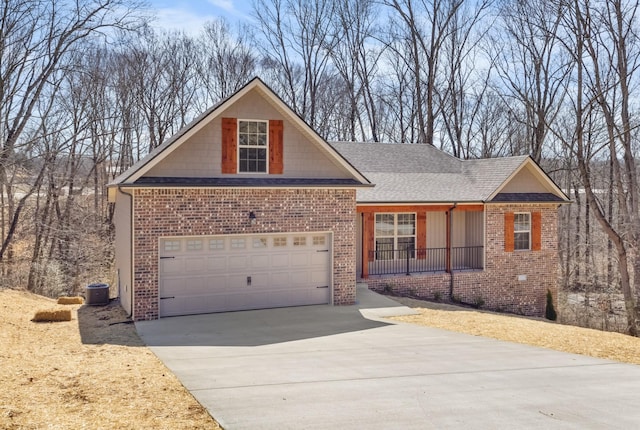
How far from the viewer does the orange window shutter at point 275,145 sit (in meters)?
15.1

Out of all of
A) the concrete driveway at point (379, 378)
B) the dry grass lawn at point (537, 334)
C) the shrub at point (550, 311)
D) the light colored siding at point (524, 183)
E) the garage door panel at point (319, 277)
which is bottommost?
the shrub at point (550, 311)

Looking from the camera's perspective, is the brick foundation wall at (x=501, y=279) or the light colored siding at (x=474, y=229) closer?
the brick foundation wall at (x=501, y=279)

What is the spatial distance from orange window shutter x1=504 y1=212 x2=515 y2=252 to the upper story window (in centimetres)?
1002

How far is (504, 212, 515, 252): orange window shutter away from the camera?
20.8 meters

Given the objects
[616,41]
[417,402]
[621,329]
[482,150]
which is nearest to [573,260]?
[482,150]

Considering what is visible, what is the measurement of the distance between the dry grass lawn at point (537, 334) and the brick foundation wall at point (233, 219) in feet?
8.61

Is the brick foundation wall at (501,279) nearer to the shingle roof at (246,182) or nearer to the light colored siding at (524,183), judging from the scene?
the light colored siding at (524,183)

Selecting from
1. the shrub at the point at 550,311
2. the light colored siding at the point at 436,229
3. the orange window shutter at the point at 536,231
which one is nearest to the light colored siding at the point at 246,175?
the light colored siding at the point at 436,229

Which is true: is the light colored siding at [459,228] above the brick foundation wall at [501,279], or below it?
above

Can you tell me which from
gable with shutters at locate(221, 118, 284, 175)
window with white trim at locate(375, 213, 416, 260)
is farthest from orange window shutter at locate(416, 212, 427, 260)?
gable with shutters at locate(221, 118, 284, 175)

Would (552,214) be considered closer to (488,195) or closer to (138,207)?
(488,195)

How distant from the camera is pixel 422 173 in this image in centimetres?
2262

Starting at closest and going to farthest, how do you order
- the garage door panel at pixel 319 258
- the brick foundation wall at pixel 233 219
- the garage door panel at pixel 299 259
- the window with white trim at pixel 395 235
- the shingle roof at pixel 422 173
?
the brick foundation wall at pixel 233 219
the garage door panel at pixel 299 259
the garage door panel at pixel 319 258
the shingle roof at pixel 422 173
the window with white trim at pixel 395 235

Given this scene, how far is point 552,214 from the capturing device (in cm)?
2156
